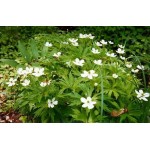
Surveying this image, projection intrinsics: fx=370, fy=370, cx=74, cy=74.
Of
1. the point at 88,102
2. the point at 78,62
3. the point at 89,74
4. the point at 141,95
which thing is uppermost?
the point at 78,62

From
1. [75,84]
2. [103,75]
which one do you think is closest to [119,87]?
[103,75]

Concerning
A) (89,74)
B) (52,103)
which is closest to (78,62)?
(89,74)

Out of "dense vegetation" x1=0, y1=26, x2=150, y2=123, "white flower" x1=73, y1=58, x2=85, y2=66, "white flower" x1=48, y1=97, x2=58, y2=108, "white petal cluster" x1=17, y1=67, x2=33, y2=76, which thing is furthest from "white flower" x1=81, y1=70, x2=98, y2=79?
"white petal cluster" x1=17, y1=67, x2=33, y2=76

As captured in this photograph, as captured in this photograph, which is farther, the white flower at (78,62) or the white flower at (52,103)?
the white flower at (78,62)

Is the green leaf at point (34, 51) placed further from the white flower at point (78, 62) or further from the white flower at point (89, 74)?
the white flower at point (89, 74)

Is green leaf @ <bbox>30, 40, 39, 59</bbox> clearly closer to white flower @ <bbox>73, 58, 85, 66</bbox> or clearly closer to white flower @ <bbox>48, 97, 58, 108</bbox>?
white flower @ <bbox>73, 58, 85, 66</bbox>

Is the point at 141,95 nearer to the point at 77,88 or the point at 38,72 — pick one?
the point at 77,88

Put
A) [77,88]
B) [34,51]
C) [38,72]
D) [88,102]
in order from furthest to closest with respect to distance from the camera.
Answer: [34,51]
[38,72]
[77,88]
[88,102]

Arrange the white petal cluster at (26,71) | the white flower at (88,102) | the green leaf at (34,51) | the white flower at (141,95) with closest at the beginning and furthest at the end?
the white flower at (88,102) → the white flower at (141,95) → the white petal cluster at (26,71) → the green leaf at (34,51)

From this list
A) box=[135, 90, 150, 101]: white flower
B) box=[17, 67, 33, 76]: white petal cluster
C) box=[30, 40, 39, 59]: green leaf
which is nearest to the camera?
box=[135, 90, 150, 101]: white flower

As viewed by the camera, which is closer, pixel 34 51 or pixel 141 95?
pixel 141 95

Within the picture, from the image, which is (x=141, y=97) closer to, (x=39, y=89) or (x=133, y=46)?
(x=39, y=89)

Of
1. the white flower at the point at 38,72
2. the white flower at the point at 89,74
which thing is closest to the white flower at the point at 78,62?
the white flower at the point at 89,74
